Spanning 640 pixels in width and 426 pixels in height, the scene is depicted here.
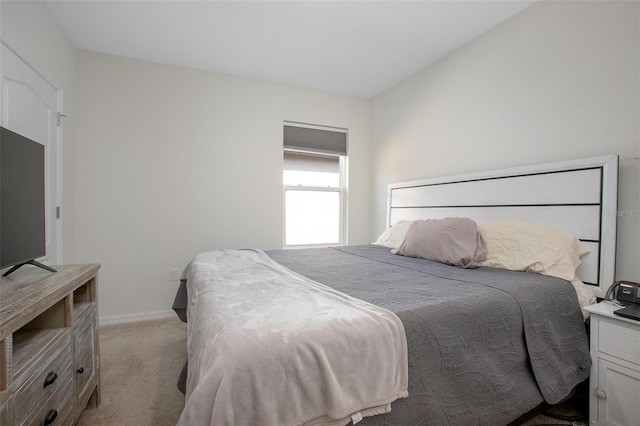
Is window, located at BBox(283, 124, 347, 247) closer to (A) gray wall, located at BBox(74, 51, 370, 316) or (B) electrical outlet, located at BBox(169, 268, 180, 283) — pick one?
(A) gray wall, located at BBox(74, 51, 370, 316)

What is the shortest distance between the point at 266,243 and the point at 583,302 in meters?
2.73

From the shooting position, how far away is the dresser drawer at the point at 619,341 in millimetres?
1224

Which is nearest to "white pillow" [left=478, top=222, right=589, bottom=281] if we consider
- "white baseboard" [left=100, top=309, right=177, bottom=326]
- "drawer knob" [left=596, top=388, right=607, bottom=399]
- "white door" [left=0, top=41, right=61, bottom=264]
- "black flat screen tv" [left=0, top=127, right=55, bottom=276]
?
"drawer knob" [left=596, top=388, right=607, bottom=399]

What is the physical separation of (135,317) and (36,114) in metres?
1.90

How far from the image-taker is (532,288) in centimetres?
138

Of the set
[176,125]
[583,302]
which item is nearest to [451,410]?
[583,302]

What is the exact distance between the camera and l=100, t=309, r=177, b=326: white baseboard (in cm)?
268

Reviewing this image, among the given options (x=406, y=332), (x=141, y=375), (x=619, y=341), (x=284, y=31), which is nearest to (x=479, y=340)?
(x=406, y=332)

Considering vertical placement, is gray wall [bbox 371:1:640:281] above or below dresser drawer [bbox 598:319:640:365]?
above

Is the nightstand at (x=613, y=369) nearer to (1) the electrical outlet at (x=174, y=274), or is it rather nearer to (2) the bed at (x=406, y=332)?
(2) the bed at (x=406, y=332)

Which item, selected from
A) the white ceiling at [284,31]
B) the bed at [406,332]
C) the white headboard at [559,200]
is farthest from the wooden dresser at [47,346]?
the white headboard at [559,200]

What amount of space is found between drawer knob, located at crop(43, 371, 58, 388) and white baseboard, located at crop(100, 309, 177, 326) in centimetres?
189

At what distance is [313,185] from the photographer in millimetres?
3658

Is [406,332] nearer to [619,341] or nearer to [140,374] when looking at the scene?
[619,341]
